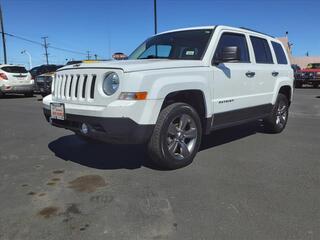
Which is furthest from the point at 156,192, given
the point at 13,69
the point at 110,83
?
the point at 13,69

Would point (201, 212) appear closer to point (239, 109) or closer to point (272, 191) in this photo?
point (272, 191)

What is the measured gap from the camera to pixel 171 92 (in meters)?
4.56

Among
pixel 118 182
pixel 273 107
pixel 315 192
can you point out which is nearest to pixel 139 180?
pixel 118 182

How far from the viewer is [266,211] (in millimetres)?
3469

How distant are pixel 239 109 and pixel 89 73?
2.56 metres

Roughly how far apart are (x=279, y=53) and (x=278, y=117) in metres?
1.29

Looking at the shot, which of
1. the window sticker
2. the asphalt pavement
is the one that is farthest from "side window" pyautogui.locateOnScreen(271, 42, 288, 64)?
the window sticker

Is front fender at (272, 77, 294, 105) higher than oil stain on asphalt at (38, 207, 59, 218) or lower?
higher

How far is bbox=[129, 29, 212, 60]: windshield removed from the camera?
535 centimetres

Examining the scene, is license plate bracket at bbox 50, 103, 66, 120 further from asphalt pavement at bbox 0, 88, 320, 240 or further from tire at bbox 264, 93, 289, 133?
tire at bbox 264, 93, 289, 133

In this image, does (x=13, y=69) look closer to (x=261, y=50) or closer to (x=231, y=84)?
(x=261, y=50)

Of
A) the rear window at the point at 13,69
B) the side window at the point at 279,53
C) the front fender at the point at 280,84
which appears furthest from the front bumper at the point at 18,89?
the front fender at the point at 280,84

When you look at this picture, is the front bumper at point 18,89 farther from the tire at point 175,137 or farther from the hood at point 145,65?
the tire at point 175,137

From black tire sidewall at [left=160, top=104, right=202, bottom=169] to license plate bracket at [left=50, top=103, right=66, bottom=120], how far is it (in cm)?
135
